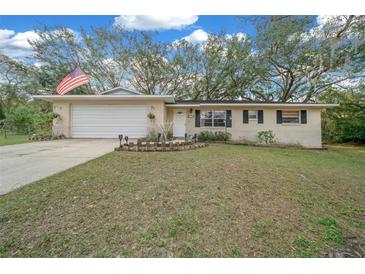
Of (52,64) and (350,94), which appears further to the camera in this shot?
(52,64)

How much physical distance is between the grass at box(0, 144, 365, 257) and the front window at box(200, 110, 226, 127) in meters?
8.10

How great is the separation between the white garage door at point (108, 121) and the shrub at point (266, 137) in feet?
22.3

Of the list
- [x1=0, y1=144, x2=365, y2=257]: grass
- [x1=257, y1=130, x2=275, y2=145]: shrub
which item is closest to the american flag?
[x1=0, y1=144, x2=365, y2=257]: grass

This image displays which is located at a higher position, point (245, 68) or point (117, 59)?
point (117, 59)

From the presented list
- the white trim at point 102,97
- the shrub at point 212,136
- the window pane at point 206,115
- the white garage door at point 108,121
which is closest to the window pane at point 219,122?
the window pane at point 206,115

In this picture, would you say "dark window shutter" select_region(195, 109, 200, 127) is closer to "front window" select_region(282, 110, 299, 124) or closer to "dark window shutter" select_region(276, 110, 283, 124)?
"dark window shutter" select_region(276, 110, 283, 124)

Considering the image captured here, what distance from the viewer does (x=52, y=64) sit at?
59.5 ft

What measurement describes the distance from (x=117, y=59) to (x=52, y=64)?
582 centimetres

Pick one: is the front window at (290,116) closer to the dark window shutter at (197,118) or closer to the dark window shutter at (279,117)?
the dark window shutter at (279,117)

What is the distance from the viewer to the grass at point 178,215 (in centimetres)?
218

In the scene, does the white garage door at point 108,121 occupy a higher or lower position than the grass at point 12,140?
higher
